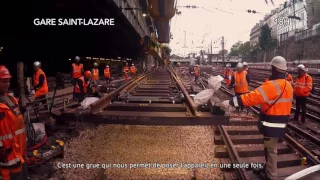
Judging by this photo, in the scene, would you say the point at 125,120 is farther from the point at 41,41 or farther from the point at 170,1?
the point at 41,41

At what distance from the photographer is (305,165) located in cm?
449

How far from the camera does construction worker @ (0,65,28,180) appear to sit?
273 cm

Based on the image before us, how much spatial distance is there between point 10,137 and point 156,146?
3.23 metres

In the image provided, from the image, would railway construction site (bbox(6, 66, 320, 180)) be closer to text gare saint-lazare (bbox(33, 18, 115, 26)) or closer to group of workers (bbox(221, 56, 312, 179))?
group of workers (bbox(221, 56, 312, 179))

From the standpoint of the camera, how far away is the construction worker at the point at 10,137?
2.73 meters

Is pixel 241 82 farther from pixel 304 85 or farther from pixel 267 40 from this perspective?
pixel 267 40

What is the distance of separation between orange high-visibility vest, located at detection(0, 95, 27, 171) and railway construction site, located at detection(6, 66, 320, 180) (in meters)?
1.28

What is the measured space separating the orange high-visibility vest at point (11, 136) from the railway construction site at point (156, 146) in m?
1.28

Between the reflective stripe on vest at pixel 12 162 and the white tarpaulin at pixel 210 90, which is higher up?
the white tarpaulin at pixel 210 90

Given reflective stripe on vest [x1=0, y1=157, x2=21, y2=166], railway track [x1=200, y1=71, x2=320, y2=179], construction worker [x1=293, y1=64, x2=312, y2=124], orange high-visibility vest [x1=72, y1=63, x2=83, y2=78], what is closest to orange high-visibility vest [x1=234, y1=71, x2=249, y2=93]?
construction worker [x1=293, y1=64, x2=312, y2=124]

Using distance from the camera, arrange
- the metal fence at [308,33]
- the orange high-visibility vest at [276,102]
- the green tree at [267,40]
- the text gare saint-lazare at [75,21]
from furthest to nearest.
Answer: the green tree at [267,40] → the metal fence at [308,33] → the text gare saint-lazare at [75,21] → the orange high-visibility vest at [276,102]

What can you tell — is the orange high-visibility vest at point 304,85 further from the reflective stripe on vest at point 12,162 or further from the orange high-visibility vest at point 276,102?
the reflective stripe on vest at point 12,162

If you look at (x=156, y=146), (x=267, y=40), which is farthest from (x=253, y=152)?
(x=267, y=40)

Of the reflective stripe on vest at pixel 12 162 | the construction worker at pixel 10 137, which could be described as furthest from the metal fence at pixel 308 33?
the reflective stripe on vest at pixel 12 162
